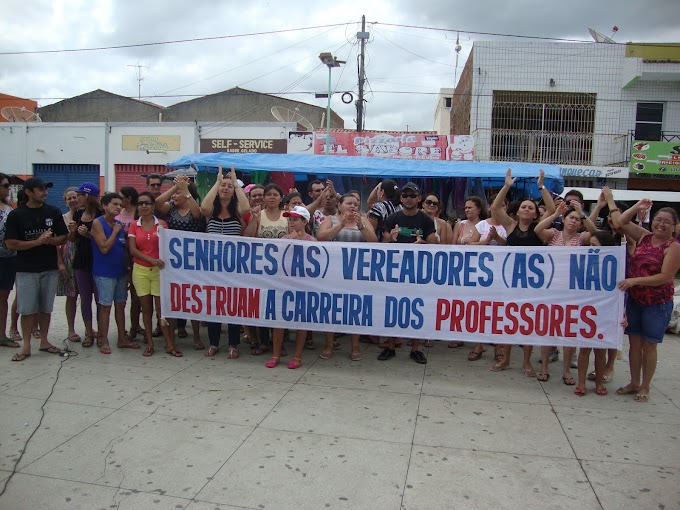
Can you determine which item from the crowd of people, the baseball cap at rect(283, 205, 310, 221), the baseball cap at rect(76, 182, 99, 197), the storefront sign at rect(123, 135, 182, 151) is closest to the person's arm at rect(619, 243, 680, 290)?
the crowd of people

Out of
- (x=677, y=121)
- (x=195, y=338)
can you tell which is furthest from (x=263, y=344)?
(x=677, y=121)

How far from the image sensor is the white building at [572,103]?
725 inches

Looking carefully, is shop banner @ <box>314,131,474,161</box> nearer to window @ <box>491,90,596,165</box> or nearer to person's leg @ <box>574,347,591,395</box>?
window @ <box>491,90,596,165</box>

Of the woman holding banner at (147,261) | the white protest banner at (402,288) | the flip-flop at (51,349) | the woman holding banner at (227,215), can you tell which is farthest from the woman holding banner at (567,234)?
the flip-flop at (51,349)

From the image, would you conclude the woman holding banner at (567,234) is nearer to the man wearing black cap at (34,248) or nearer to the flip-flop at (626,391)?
the flip-flop at (626,391)

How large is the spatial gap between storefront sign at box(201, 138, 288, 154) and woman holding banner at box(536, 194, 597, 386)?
17538 millimetres

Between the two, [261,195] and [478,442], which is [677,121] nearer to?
[261,195]

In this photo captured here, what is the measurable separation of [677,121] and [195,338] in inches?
747

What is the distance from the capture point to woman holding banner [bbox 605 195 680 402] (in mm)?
4664

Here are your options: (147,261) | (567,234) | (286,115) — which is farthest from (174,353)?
(286,115)

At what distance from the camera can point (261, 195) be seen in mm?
6621

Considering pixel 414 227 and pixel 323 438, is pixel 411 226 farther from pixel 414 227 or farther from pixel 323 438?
pixel 323 438

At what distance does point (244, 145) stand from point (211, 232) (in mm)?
17406

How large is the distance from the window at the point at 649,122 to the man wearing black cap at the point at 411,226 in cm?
1645
